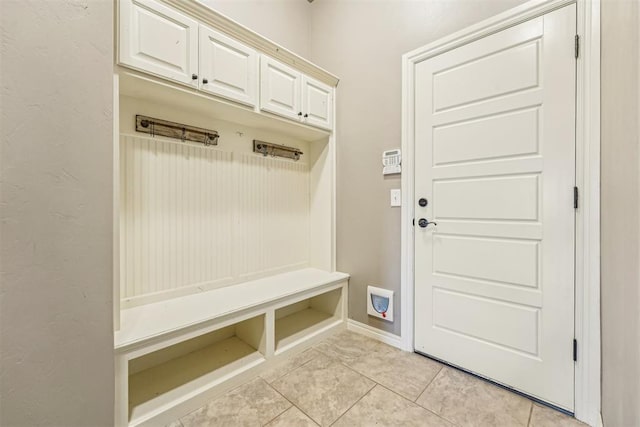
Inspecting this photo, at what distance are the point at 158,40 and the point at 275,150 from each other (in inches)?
43.1

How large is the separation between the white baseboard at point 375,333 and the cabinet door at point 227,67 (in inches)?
77.5

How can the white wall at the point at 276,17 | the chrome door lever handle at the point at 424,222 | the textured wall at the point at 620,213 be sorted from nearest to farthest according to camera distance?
the textured wall at the point at 620,213
the chrome door lever handle at the point at 424,222
the white wall at the point at 276,17

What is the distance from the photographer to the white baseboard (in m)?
2.02

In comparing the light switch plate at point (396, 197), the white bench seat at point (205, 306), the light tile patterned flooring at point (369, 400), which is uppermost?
the light switch plate at point (396, 197)

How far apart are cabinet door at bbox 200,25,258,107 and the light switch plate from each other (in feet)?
3.99

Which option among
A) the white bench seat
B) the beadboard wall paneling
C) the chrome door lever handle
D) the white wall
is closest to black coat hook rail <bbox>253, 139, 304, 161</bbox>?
the beadboard wall paneling

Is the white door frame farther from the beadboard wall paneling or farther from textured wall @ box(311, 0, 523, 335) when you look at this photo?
the beadboard wall paneling

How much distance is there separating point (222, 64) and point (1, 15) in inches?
37.0

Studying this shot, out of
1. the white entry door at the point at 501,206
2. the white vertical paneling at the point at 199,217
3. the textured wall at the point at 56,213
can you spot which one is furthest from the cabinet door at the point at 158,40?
the white entry door at the point at 501,206

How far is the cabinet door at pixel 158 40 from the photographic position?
1302 mm

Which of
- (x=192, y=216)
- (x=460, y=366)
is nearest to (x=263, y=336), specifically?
(x=192, y=216)

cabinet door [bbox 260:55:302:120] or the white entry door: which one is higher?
cabinet door [bbox 260:55:302:120]

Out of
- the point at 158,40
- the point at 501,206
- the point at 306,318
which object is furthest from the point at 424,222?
the point at 158,40

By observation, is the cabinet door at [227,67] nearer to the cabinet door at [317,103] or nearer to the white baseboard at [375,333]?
the cabinet door at [317,103]
